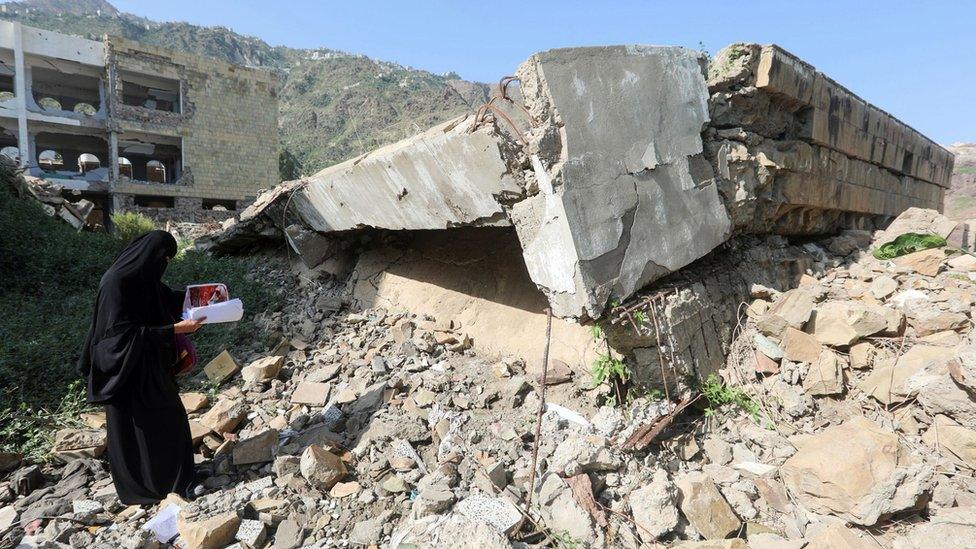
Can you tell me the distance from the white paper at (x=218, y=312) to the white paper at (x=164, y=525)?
99cm

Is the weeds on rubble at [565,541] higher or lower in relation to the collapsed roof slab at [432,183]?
lower

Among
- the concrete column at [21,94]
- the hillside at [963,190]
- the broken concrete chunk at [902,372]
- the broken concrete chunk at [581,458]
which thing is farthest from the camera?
the hillside at [963,190]

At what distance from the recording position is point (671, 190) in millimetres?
3051

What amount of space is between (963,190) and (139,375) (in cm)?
3505

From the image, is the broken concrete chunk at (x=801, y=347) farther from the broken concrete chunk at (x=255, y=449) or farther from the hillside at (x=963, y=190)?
the hillside at (x=963, y=190)

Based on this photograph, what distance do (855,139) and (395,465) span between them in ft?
17.1

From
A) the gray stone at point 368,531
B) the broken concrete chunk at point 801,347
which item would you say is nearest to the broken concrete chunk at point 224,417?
the gray stone at point 368,531

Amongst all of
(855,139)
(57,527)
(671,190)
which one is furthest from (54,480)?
(855,139)

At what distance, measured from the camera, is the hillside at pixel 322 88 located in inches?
1348

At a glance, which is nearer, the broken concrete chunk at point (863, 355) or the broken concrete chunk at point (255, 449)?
the broken concrete chunk at point (255, 449)

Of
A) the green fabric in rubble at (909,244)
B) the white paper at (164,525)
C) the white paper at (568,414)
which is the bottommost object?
the white paper at (164,525)

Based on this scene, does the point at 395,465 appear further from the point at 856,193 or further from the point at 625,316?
the point at 856,193

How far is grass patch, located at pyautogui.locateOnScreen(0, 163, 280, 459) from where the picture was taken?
3299 mm

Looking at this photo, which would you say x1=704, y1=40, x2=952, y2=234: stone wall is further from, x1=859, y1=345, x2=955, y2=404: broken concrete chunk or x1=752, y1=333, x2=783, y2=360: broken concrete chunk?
x1=859, y1=345, x2=955, y2=404: broken concrete chunk
